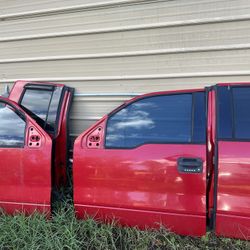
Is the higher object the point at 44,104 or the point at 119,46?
the point at 119,46

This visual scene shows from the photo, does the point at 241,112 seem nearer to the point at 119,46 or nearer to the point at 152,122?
the point at 152,122

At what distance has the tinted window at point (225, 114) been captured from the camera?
229 cm

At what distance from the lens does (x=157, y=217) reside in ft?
7.95

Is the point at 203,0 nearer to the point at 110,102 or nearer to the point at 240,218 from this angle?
the point at 110,102

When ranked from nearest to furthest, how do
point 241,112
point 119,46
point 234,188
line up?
point 234,188, point 241,112, point 119,46

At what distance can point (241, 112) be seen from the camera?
90.9 inches

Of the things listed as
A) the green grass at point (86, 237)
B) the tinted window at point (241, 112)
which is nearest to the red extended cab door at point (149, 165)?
the green grass at point (86, 237)

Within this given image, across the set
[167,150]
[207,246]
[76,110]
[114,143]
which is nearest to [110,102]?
[76,110]

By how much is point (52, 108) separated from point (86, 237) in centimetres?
145

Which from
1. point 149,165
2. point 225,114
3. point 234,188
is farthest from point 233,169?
point 149,165

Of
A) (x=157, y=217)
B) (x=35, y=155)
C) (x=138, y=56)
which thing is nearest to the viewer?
(x=157, y=217)

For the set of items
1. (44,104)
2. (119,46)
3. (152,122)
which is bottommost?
(152,122)

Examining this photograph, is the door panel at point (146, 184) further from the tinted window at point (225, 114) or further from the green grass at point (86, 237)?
the tinted window at point (225, 114)

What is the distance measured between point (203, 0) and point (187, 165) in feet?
6.29
